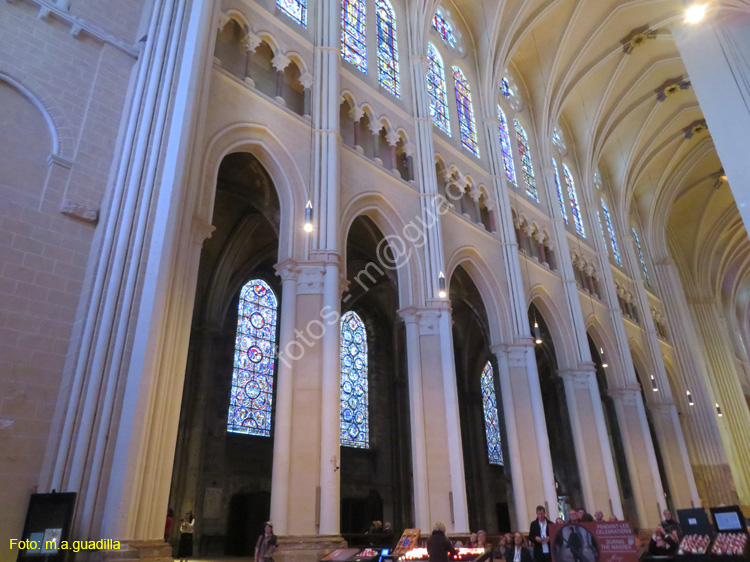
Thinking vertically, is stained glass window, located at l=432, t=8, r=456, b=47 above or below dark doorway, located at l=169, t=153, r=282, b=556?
above

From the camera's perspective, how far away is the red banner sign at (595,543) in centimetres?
485

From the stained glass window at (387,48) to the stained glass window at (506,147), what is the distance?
183 inches

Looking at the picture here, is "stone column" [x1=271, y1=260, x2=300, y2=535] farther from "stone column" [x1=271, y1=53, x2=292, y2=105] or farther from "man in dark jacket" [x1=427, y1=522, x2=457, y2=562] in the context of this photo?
"stone column" [x1=271, y1=53, x2=292, y2=105]

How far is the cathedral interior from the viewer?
6.86 metres

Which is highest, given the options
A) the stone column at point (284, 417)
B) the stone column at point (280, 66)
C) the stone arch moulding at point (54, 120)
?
the stone column at point (280, 66)

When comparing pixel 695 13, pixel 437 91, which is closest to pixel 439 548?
pixel 695 13

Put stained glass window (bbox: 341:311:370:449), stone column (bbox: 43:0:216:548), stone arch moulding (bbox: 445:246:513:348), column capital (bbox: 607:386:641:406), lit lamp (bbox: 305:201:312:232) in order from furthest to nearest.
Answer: column capital (bbox: 607:386:641:406)
stained glass window (bbox: 341:311:370:449)
stone arch moulding (bbox: 445:246:513:348)
lit lamp (bbox: 305:201:312:232)
stone column (bbox: 43:0:216:548)

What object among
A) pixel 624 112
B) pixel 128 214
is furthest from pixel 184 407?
pixel 624 112

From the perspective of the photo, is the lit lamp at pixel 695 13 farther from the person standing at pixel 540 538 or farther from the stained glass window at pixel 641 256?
the stained glass window at pixel 641 256

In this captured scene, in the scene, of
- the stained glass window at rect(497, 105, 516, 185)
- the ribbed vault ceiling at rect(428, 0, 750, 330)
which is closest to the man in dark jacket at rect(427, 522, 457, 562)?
the stained glass window at rect(497, 105, 516, 185)

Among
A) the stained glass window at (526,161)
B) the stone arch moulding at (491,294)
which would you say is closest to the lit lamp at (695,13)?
the stone arch moulding at (491,294)

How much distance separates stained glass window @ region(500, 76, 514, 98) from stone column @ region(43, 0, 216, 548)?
44.4ft

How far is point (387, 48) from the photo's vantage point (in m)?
15.0

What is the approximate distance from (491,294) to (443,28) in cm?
914
